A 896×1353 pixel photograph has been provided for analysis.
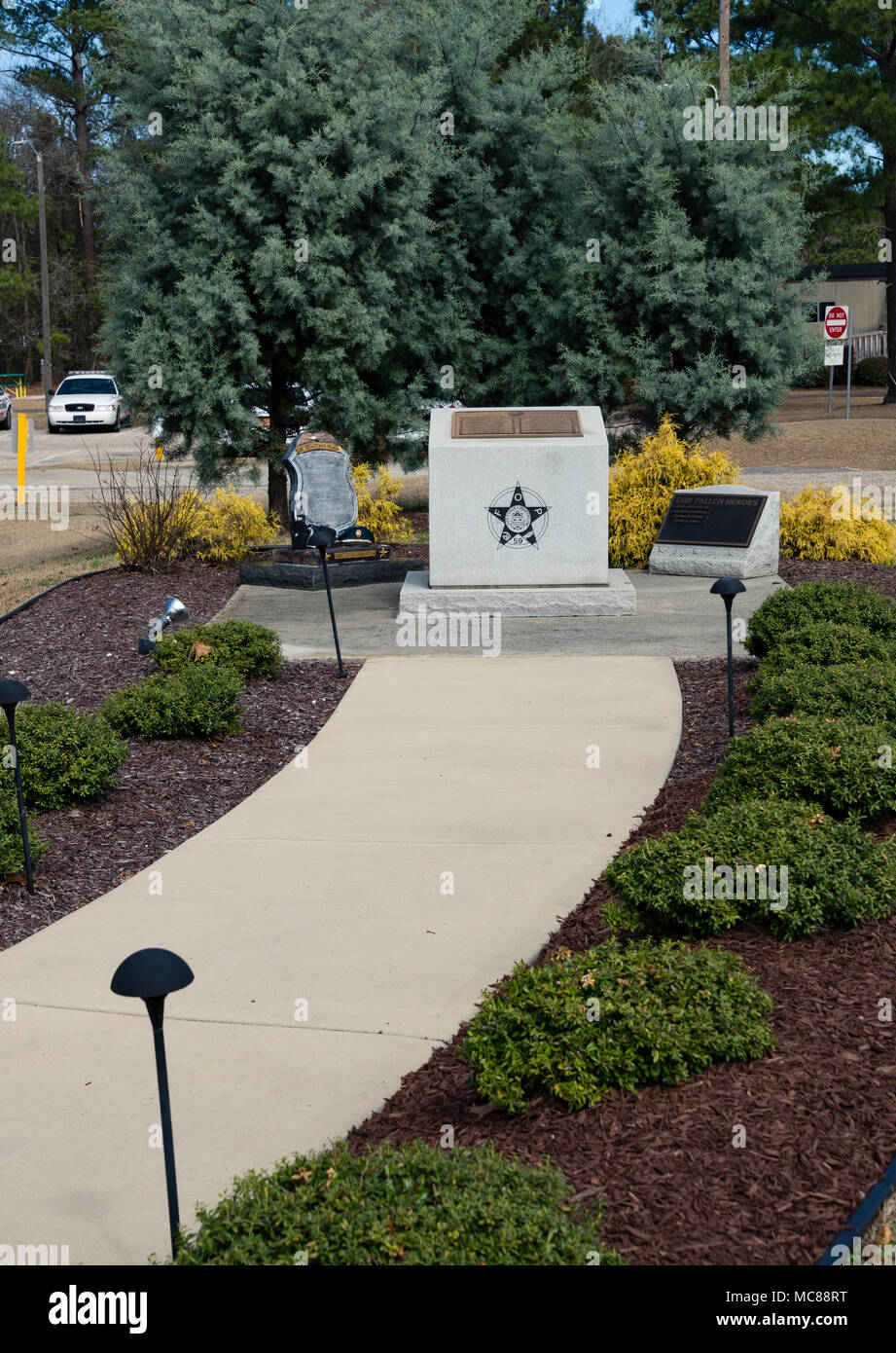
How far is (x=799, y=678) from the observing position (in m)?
6.61

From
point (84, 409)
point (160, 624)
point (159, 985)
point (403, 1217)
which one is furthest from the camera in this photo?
point (84, 409)

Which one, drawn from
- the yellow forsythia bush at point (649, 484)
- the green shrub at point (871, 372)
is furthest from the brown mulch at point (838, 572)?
the green shrub at point (871, 372)

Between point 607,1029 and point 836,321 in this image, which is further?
point 836,321

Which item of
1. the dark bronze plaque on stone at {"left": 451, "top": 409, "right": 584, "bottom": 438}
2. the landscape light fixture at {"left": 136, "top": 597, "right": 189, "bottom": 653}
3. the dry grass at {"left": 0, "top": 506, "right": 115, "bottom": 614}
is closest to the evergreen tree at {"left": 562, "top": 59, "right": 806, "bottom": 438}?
the dark bronze plaque on stone at {"left": 451, "top": 409, "right": 584, "bottom": 438}

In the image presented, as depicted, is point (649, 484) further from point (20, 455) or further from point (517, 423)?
point (20, 455)

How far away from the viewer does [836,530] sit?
1303 cm

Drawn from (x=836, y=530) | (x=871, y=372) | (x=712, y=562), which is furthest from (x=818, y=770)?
(x=871, y=372)

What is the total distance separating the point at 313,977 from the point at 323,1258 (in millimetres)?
2052

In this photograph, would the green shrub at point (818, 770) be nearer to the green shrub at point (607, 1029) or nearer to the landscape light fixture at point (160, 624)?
the green shrub at point (607, 1029)

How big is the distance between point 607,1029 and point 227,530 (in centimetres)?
1092

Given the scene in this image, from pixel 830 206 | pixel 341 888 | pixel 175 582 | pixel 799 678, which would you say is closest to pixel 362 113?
pixel 175 582

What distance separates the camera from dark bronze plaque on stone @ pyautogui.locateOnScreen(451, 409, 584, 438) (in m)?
11.0

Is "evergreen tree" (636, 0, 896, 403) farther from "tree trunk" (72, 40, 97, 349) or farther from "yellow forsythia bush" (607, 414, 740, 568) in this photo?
"tree trunk" (72, 40, 97, 349)
